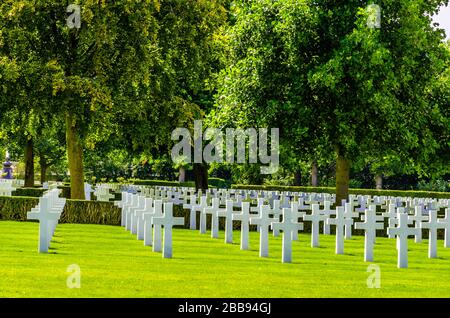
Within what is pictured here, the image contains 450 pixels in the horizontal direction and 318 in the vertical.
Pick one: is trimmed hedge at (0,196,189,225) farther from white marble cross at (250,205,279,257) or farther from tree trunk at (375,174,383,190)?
tree trunk at (375,174,383,190)

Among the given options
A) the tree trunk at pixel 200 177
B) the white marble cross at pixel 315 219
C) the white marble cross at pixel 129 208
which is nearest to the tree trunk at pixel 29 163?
the tree trunk at pixel 200 177

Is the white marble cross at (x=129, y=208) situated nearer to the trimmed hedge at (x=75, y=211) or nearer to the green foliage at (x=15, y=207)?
the trimmed hedge at (x=75, y=211)

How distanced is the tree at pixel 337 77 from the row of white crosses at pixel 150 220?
5796mm

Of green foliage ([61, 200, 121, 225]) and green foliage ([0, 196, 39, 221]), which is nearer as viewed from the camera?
green foliage ([61, 200, 121, 225])

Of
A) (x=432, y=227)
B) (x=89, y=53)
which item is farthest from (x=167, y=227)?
(x=89, y=53)

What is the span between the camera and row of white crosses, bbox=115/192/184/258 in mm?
15492

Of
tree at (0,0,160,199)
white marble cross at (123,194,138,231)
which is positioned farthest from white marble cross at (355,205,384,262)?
tree at (0,0,160,199)

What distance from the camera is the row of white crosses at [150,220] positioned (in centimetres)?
1549

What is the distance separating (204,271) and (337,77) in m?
14.2

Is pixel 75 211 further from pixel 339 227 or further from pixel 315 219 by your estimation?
pixel 339 227

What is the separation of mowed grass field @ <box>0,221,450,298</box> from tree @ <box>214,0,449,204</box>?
26.4 feet

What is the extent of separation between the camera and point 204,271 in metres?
13.4
